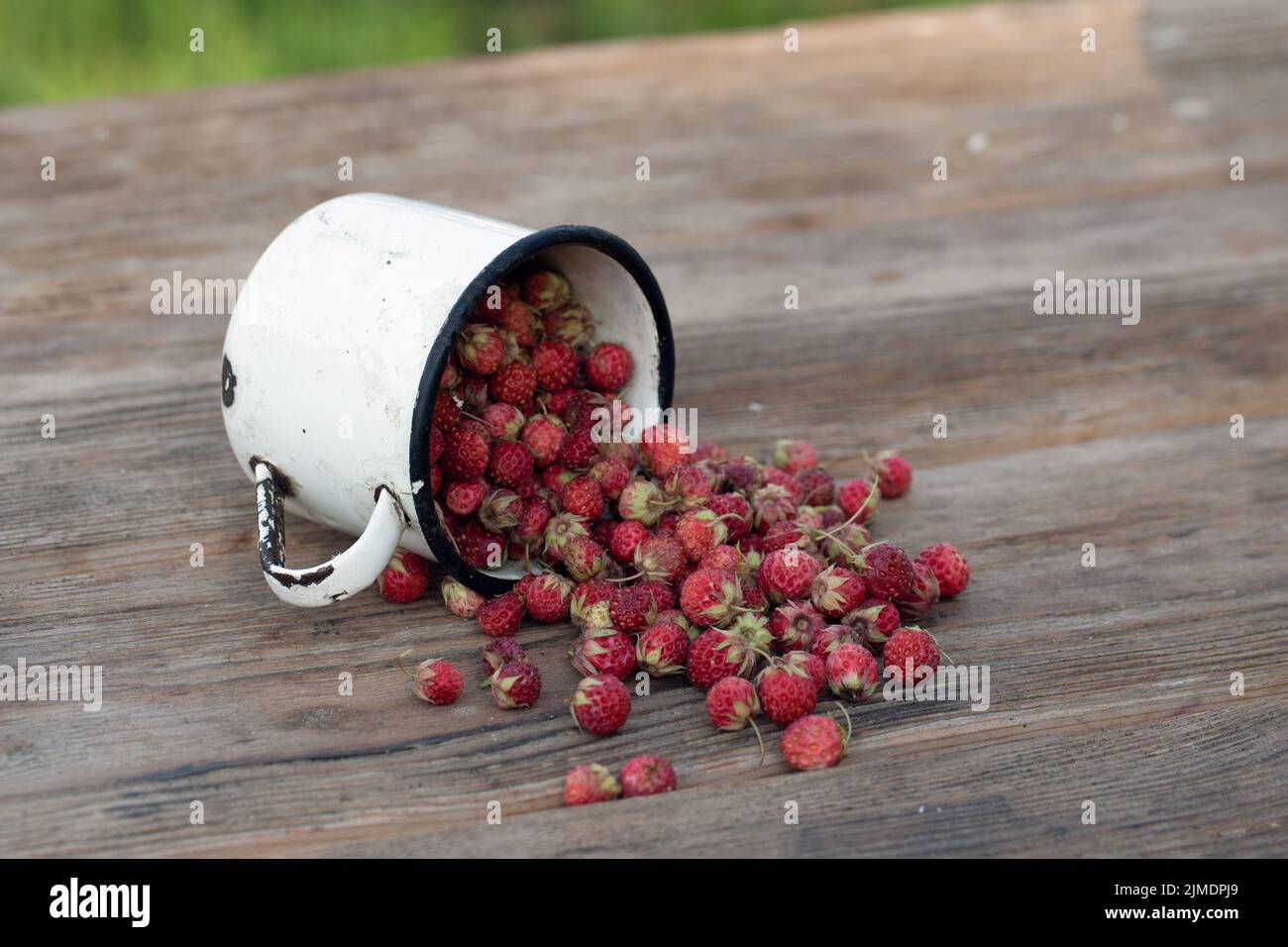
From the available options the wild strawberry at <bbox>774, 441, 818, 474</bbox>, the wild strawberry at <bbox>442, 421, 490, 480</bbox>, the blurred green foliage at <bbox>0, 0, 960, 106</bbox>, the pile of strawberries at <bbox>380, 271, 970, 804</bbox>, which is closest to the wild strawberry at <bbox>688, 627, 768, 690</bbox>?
the pile of strawberries at <bbox>380, 271, 970, 804</bbox>

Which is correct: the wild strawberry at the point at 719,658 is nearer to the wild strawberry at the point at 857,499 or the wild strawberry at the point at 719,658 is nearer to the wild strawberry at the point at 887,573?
the wild strawberry at the point at 887,573

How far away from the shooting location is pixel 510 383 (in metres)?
1.62

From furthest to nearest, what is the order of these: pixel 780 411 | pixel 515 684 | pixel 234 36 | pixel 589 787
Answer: pixel 234 36 → pixel 780 411 → pixel 515 684 → pixel 589 787

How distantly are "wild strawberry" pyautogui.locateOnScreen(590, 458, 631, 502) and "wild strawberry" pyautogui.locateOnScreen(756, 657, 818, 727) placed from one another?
31 cm

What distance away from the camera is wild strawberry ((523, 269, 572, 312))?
168cm

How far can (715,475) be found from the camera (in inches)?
66.0

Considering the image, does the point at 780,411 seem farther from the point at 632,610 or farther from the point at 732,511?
the point at 632,610

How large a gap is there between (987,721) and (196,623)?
0.86 m

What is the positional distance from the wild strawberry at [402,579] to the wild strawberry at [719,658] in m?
0.33

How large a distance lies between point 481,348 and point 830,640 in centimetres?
50

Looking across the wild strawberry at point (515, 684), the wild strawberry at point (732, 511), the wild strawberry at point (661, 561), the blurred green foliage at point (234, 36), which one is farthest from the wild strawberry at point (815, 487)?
the blurred green foliage at point (234, 36)

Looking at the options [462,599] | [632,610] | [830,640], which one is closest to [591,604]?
[632,610]

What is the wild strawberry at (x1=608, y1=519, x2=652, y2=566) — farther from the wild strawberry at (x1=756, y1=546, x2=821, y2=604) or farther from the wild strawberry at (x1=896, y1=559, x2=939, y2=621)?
the wild strawberry at (x1=896, y1=559, x2=939, y2=621)

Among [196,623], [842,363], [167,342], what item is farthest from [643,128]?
[196,623]
